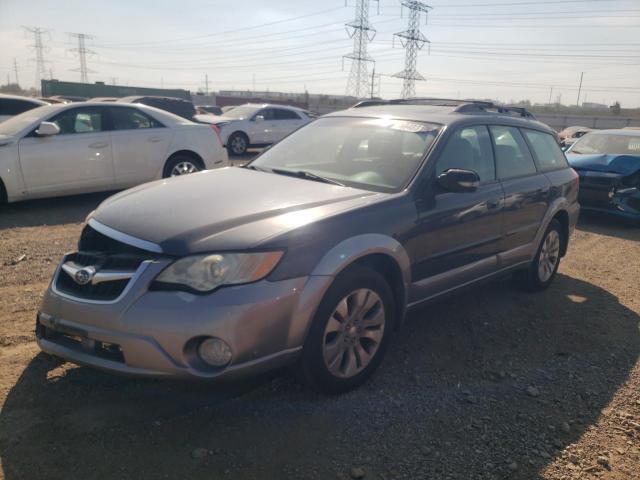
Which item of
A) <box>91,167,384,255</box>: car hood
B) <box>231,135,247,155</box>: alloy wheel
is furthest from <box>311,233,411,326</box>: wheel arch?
<box>231,135,247,155</box>: alloy wheel

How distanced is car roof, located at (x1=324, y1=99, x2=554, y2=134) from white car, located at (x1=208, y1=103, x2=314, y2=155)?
34.5ft

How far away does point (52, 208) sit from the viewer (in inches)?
300

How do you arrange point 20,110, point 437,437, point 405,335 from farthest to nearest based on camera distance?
point 20,110 → point 405,335 → point 437,437

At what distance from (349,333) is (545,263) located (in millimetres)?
2946

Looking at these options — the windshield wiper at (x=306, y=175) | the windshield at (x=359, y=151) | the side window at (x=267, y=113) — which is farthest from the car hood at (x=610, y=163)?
the side window at (x=267, y=113)

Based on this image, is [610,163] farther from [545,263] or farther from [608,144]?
[545,263]

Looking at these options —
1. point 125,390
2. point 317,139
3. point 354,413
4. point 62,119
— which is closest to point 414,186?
point 317,139

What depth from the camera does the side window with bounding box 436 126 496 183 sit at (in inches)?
151

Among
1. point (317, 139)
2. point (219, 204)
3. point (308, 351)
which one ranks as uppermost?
point (317, 139)

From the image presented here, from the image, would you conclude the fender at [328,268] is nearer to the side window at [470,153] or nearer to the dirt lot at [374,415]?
the dirt lot at [374,415]

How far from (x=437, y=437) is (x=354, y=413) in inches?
18.4

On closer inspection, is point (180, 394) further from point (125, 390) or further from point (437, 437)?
point (437, 437)

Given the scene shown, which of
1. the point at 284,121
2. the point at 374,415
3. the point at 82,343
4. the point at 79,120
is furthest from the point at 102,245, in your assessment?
the point at 284,121

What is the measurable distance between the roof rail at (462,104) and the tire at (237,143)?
11165 mm
